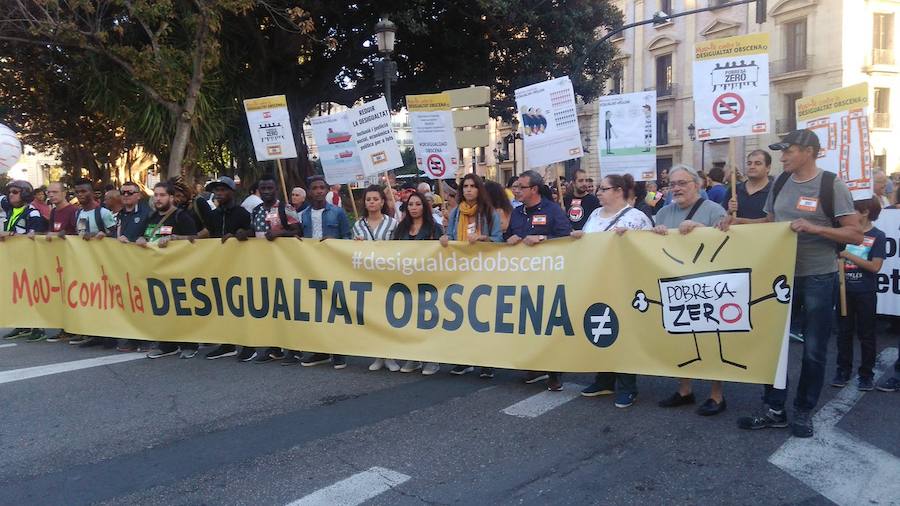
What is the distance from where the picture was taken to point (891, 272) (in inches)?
318

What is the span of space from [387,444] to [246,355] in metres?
3.02

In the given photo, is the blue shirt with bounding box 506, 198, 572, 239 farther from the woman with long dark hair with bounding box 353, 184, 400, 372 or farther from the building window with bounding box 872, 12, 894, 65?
the building window with bounding box 872, 12, 894, 65

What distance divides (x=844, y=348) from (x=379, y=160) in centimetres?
491

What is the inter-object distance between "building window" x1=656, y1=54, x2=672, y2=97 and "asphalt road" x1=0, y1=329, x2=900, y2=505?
143 ft

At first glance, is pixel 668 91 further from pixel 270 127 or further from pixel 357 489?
pixel 357 489

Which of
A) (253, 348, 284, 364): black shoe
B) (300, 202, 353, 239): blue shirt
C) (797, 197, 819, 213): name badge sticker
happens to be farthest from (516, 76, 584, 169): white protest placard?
(253, 348, 284, 364): black shoe

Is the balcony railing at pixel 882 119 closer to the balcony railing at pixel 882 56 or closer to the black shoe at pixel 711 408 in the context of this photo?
the balcony railing at pixel 882 56

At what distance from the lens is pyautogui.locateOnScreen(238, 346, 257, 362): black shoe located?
7.15m

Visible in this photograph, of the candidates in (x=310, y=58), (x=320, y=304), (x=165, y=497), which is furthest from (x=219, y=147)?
(x=165, y=497)

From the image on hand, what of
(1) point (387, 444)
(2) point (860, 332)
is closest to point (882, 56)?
(2) point (860, 332)

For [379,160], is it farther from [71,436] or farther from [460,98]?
[71,436]

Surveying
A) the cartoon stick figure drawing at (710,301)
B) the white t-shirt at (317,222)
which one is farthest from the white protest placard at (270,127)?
the cartoon stick figure drawing at (710,301)

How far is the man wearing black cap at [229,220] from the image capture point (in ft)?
23.6

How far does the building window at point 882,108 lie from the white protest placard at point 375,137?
38.8 metres
